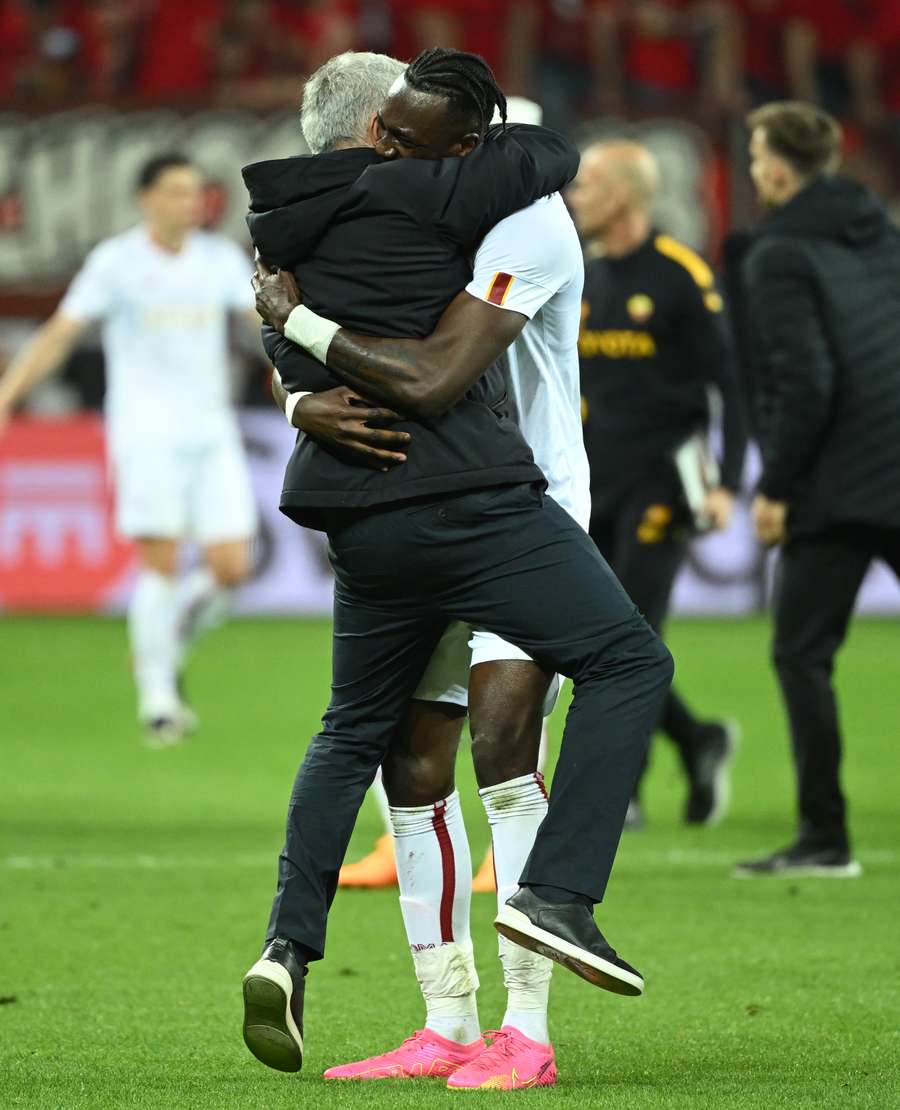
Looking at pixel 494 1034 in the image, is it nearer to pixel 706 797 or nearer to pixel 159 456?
pixel 706 797

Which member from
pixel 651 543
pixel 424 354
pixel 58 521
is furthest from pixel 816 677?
pixel 58 521

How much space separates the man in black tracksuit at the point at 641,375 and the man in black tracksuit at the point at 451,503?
3.59 metres

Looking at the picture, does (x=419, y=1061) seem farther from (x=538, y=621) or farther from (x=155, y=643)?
(x=155, y=643)

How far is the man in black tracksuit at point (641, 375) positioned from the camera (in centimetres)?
757

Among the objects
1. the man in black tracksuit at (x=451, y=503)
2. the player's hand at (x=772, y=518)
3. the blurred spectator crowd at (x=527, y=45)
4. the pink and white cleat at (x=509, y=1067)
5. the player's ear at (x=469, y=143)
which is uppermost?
the blurred spectator crowd at (x=527, y=45)

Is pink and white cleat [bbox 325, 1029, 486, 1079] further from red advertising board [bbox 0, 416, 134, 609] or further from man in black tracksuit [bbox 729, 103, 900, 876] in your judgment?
red advertising board [bbox 0, 416, 134, 609]

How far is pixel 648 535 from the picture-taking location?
7.55m

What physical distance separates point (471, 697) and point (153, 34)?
15.6 metres

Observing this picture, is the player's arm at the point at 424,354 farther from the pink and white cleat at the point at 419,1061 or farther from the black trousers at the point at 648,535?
the black trousers at the point at 648,535

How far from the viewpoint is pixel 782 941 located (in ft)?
18.3

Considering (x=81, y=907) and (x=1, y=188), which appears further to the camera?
(x=1, y=188)

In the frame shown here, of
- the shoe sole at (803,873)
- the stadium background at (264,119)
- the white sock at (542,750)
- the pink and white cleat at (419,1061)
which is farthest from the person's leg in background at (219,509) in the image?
the pink and white cleat at (419,1061)

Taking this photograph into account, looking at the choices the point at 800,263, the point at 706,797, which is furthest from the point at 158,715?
the point at 800,263

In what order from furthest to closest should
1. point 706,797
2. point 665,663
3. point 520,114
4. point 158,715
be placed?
point 158,715 < point 706,797 < point 520,114 < point 665,663
